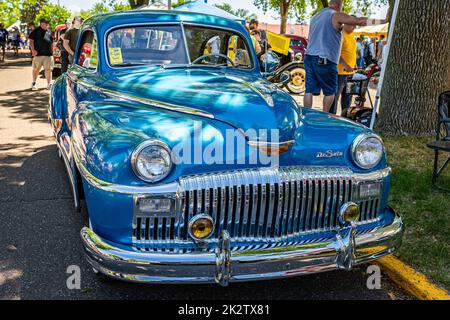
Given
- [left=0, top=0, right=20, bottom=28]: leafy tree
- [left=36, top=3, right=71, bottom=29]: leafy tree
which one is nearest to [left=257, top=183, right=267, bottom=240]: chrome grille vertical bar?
[left=0, top=0, right=20, bottom=28]: leafy tree

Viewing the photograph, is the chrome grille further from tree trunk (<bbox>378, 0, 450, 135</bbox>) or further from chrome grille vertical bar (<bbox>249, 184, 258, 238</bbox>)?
tree trunk (<bbox>378, 0, 450, 135</bbox>)

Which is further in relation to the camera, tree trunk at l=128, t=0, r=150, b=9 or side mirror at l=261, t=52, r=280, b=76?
tree trunk at l=128, t=0, r=150, b=9

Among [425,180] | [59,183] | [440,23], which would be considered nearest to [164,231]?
[59,183]

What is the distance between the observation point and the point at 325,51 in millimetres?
5676

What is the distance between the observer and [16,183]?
4.91 m

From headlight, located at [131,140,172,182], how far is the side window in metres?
1.91

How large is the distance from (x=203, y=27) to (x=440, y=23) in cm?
359

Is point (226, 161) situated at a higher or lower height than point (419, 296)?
higher

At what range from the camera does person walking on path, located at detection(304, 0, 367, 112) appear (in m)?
5.69

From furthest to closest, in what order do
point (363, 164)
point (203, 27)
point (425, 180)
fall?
1. point (425, 180)
2. point (203, 27)
3. point (363, 164)

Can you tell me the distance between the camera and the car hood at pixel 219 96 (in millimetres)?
A: 2818
